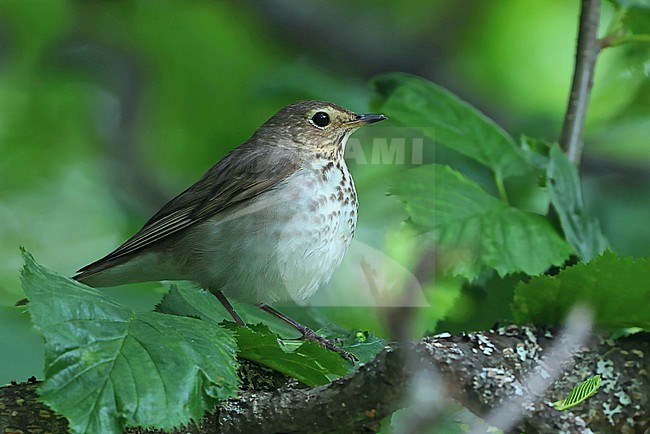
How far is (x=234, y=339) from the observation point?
3.84 ft

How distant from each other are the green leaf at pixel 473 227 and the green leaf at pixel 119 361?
74 centimetres

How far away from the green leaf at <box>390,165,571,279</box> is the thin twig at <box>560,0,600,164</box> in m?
0.27

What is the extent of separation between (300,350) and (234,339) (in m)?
→ 0.10

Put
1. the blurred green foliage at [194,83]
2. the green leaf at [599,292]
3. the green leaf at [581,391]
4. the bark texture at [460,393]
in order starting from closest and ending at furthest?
1. the bark texture at [460,393]
2. the green leaf at [581,391]
3. the green leaf at [599,292]
4. the blurred green foliage at [194,83]

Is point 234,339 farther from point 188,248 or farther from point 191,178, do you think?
point 191,178

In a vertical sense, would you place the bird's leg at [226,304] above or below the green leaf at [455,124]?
below

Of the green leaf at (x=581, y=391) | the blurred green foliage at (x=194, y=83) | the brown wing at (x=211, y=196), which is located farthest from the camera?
the blurred green foliage at (x=194, y=83)

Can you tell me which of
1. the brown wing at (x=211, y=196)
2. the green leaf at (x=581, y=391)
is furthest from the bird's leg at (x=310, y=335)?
the green leaf at (x=581, y=391)

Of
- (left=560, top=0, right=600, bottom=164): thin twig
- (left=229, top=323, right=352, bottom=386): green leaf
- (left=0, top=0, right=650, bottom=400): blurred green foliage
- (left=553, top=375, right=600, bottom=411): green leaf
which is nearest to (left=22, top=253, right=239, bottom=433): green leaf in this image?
(left=229, top=323, right=352, bottom=386): green leaf

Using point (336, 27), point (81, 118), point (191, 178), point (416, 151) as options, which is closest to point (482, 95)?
point (336, 27)

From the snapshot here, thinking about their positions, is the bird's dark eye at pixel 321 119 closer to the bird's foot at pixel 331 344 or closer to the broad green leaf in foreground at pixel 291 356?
the bird's foot at pixel 331 344

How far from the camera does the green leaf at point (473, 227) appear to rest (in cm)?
174

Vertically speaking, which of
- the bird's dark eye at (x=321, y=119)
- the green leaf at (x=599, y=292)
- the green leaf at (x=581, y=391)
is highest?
the bird's dark eye at (x=321, y=119)

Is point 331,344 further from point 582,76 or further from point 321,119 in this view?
point 582,76
